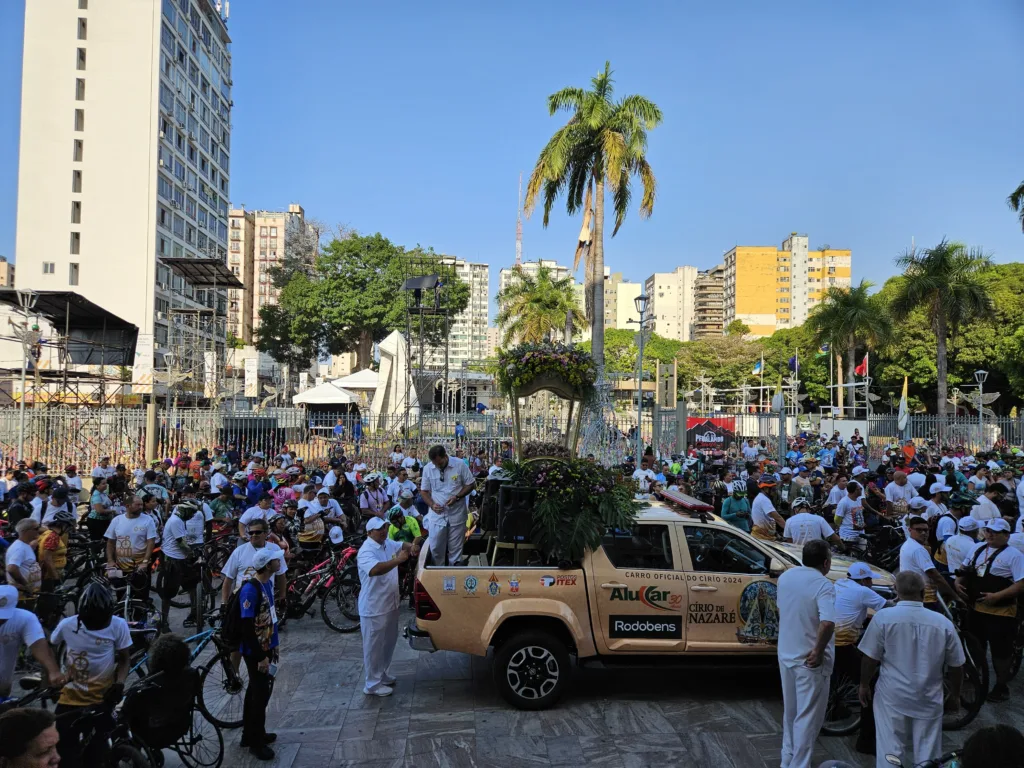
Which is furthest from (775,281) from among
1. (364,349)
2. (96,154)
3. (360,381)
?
(360,381)

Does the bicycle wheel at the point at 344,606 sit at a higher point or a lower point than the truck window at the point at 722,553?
lower

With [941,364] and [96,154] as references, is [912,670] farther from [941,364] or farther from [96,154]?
[96,154]

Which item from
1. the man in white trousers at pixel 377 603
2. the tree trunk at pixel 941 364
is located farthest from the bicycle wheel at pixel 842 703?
the tree trunk at pixel 941 364

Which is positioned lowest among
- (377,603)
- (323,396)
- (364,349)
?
(377,603)

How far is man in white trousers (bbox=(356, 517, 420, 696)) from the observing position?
699 cm

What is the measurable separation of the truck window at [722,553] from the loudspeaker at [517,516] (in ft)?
4.70

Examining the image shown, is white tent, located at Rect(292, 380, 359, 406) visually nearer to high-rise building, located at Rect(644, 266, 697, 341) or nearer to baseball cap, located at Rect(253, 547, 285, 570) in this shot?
baseball cap, located at Rect(253, 547, 285, 570)

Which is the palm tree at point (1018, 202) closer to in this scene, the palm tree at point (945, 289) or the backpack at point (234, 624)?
the palm tree at point (945, 289)

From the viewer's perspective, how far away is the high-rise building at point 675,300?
162500mm

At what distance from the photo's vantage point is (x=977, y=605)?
266 inches

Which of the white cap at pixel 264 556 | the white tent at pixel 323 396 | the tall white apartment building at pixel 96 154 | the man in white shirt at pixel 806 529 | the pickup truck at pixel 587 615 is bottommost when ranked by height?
the pickup truck at pixel 587 615

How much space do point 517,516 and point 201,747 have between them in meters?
3.07

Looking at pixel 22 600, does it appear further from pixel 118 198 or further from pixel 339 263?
pixel 118 198

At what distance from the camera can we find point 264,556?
608 cm
